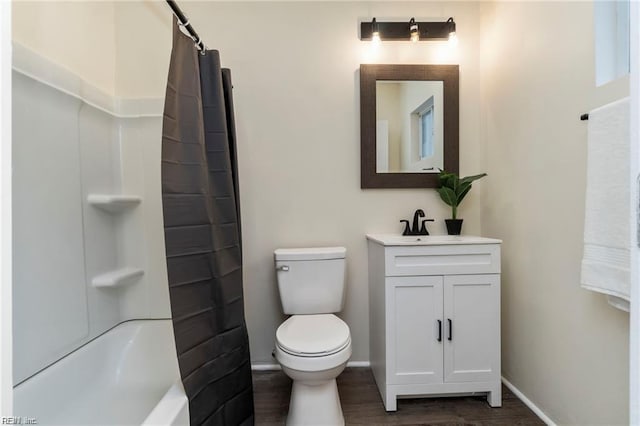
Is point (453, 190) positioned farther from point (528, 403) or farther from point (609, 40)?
point (528, 403)

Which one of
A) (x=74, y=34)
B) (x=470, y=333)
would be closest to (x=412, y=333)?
(x=470, y=333)

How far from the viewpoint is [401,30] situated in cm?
202

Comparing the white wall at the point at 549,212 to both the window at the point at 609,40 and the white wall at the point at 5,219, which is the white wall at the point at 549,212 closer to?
the window at the point at 609,40

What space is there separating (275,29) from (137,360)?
2.17 m

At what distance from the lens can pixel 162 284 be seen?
1.92 meters

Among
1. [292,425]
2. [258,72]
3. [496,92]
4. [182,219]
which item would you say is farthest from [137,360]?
[496,92]

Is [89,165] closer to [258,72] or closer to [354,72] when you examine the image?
[258,72]

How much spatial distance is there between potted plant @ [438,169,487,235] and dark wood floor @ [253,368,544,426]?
3.25 feet

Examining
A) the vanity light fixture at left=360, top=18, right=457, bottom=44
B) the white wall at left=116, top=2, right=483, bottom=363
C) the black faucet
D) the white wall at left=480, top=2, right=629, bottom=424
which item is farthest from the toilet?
the vanity light fixture at left=360, top=18, right=457, bottom=44

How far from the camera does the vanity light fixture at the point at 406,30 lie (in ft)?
6.59

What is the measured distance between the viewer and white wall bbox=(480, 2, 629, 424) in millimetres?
1231

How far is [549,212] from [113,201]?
7.46 ft

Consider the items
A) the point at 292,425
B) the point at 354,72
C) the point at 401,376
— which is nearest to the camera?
the point at 292,425

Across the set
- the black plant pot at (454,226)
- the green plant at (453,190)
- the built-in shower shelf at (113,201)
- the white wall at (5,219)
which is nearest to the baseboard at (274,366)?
the black plant pot at (454,226)
